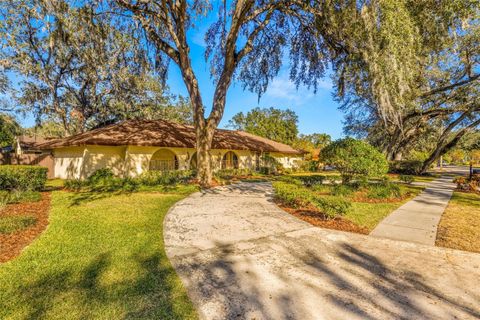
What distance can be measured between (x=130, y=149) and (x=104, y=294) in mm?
13309

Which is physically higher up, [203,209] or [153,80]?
[153,80]

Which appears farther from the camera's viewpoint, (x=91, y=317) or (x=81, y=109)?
(x=81, y=109)

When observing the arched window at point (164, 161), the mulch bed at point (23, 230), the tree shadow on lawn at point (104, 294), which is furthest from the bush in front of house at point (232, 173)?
the tree shadow on lawn at point (104, 294)

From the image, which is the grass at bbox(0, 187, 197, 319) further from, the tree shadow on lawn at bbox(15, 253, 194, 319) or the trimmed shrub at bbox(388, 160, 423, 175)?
the trimmed shrub at bbox(388, 160, 423, 175)

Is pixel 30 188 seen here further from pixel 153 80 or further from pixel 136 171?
pixel 153 80

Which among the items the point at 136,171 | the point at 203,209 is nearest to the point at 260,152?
the point at 136,171

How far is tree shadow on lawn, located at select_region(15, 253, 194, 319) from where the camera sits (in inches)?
108

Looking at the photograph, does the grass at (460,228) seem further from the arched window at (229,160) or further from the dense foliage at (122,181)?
the arched window at (229,160)

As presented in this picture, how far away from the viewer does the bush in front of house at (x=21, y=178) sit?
9.66 meters

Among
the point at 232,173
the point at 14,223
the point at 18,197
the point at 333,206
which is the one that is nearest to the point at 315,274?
the point at 333,206

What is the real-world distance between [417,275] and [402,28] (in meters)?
6.30

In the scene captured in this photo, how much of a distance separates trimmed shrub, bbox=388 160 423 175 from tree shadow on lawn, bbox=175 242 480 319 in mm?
22160

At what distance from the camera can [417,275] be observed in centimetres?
363

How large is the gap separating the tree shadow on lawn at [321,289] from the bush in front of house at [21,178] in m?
10.1
